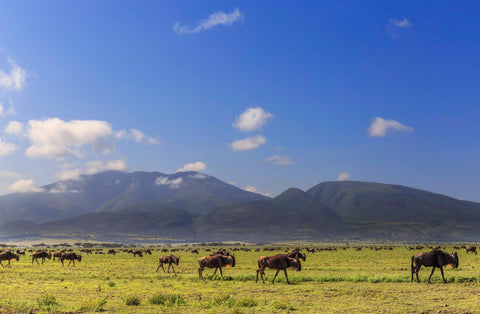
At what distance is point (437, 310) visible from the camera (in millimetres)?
15617

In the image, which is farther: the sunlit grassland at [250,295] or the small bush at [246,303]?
the small bush at [246,303]

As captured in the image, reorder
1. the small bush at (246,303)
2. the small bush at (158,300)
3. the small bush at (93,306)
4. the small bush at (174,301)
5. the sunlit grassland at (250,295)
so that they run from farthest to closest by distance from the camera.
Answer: the small bush at (158,300)
the small bush at (174,301)
the small bush at (246,303)
the sunlit grassland at (250,295)
the small bush at (93,306)

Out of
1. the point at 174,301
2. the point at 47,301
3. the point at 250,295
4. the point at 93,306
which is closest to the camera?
the point at 93,306

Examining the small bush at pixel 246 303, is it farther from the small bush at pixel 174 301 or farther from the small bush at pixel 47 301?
the small bush at pixel 47 301

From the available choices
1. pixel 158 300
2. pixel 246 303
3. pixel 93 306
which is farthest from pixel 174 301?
pixel 93 306

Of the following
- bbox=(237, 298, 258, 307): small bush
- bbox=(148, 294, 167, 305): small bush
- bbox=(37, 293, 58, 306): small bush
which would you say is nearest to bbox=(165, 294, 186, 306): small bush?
bbox=(148, 294, 167, 305): small bush

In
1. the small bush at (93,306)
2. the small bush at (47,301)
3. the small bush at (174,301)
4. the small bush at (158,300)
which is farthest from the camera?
the small bush at (158,300)

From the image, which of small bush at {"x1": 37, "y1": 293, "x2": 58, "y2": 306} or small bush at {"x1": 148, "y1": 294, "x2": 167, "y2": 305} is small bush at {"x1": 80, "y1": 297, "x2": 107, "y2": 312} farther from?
small bush at {"x1": 148, "y1": 294, "x2": 167, "y2": 305}

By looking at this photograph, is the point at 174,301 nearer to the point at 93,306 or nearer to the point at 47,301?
the point at 93,306

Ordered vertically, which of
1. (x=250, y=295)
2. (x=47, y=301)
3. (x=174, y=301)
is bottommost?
(x=250, y=295)

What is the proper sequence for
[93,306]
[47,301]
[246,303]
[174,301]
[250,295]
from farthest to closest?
1. [250,295]
2. [174,301]
3. [47,301]
4. [246,303]
5. [93,306]

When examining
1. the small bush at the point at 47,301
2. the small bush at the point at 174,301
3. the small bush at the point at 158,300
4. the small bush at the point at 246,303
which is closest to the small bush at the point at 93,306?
the small bush at the point at 47,301

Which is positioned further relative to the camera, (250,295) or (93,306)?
(250,295)

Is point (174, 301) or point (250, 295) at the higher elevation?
point (174, 301)
